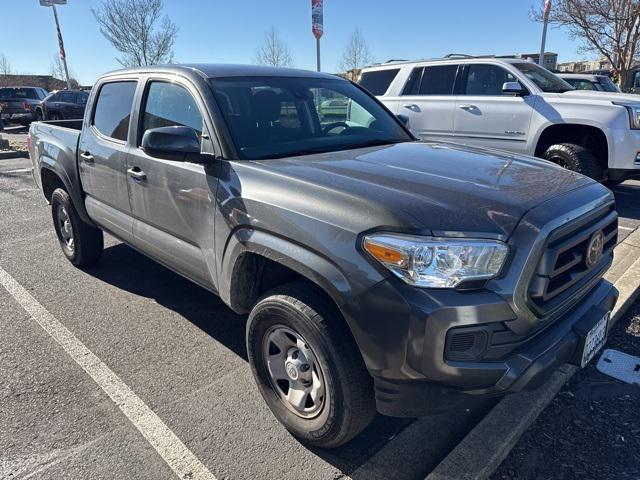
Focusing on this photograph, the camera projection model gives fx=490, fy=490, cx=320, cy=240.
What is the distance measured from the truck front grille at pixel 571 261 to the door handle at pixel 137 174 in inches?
97.4

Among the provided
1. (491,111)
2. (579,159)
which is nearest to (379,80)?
(491,111)

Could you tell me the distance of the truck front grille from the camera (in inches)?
77.5

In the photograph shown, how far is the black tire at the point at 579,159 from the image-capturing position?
6.34 meters

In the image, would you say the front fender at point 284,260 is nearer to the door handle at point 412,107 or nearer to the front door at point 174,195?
the front door at point 174,195

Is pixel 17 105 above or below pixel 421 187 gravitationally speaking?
above

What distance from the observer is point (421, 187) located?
7.14 ft

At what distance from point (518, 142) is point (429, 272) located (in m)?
5.87

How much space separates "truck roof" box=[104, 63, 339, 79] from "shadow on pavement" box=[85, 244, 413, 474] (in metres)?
1.78

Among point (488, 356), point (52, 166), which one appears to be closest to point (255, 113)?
point (488, 356)

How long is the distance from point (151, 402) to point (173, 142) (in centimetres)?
145

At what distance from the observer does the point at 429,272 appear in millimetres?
1851

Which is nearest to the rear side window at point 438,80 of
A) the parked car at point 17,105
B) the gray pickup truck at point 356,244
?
the gray pickup truck at point 356,244

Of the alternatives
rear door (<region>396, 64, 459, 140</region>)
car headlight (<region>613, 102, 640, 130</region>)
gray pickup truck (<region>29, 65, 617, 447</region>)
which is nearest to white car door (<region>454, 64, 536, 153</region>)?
rear door (<region>396, 64, 459, 140</region>)

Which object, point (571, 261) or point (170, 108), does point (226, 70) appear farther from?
point (571, 261)
